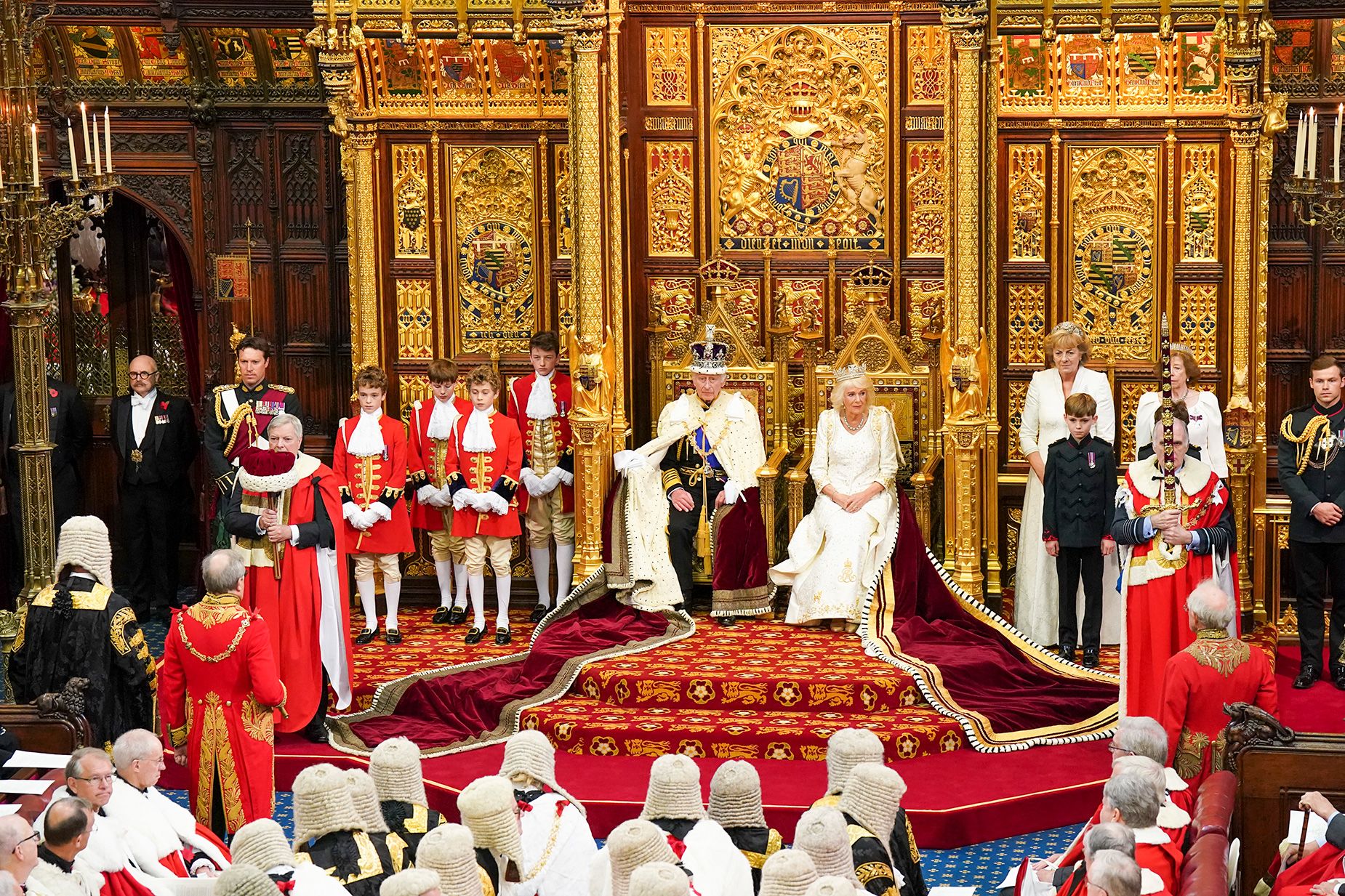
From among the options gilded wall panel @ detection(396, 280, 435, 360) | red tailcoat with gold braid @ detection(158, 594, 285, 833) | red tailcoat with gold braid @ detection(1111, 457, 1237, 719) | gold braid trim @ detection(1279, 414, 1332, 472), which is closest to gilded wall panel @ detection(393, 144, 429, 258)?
gilded wall panel @ detection(396, 280, 435, 360)

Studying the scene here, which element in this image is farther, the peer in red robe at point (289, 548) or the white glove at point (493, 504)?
the white glove at point (493, 504)

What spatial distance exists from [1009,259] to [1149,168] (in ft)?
3.31

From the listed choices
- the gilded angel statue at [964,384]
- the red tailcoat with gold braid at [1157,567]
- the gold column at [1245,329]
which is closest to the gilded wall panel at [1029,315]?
the gilded angel statue at [964,384]

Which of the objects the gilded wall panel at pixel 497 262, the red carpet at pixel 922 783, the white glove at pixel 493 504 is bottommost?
the red carpet at pixel 922 783

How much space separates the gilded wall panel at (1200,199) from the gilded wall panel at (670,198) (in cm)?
304

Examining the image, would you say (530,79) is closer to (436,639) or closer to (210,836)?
(436,639)

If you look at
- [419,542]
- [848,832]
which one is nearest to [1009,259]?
[419,542]

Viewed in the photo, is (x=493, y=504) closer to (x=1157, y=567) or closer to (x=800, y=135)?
(x=800, y=135)

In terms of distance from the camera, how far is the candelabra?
34.8 ft

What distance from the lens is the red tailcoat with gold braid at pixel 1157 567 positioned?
372 inches

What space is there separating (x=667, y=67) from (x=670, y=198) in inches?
32.4

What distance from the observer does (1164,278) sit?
12.3m

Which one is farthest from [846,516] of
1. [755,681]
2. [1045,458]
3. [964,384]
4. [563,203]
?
[563,203]

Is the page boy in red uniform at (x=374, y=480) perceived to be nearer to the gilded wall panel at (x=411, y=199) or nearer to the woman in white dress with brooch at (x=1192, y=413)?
the gilded wall panel at (x=411, y=199)
